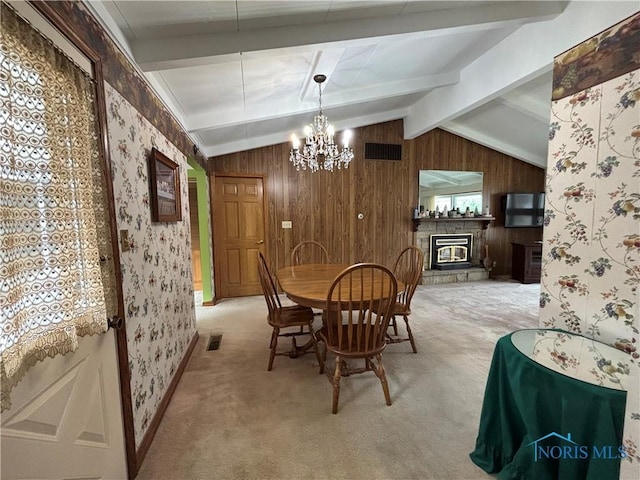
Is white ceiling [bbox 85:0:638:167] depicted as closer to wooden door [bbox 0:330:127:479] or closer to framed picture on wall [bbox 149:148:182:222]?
framed picture on wall [bbox 149:148:182:222]

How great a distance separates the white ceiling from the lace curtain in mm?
560

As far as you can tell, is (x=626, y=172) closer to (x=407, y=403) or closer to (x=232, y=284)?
(x=407, y=403)

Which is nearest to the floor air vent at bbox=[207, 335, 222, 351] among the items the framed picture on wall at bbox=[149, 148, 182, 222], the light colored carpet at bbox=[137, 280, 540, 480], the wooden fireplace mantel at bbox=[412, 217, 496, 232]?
the light colored carpet at bbox=[137, 280, 540, 480]

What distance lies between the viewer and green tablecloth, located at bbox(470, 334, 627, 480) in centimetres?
100

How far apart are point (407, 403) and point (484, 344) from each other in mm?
1335

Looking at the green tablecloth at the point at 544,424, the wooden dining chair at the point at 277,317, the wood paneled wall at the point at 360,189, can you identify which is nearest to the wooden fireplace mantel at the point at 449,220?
the wood paneled wall at the point at 360,189

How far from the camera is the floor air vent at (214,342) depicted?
2.78 m

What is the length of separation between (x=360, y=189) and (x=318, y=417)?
372 cm

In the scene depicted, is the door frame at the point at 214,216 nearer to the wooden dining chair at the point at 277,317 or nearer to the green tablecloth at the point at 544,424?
the wooden dining chair at the point at 277,317

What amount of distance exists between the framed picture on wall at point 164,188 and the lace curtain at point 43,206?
0.74 meters

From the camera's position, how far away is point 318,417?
179 centimetres

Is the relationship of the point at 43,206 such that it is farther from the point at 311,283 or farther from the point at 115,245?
the point at 311,283

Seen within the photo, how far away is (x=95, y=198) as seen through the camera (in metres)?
1.14

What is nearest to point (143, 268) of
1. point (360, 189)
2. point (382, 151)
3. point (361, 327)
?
point (361, 327)
